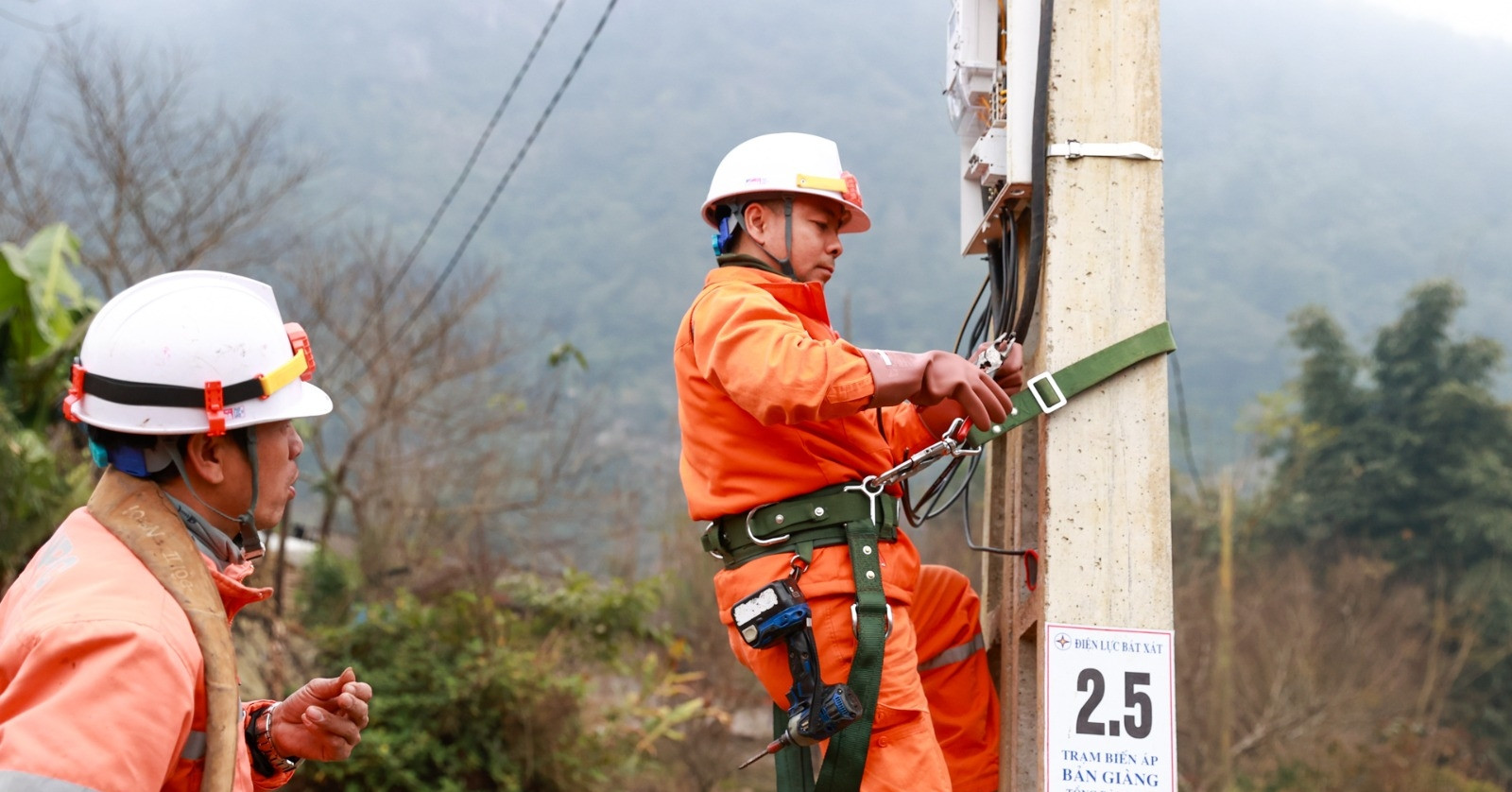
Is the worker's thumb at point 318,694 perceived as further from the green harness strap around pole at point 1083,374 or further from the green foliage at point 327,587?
the green foliage at point 327,587

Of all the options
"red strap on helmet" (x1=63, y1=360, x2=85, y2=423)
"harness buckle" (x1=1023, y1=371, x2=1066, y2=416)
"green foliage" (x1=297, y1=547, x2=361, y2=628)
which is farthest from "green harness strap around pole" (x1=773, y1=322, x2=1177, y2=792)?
"green foliage" (x1=297, y1=547, x2=361, y2=628)

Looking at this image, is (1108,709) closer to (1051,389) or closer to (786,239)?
(1051,389)

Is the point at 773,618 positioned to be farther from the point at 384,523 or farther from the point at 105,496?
the point at 384,523

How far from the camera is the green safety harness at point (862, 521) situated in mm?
3336

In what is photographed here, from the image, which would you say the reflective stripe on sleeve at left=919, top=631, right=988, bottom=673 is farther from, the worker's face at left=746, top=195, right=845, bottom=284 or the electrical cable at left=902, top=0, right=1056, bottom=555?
A: the worker's face at left=746, top=195, right=845, bottom=284

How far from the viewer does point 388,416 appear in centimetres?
2022

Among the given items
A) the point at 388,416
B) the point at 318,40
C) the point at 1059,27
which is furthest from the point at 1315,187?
the point at 1059,27

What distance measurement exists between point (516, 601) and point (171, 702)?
504 inches

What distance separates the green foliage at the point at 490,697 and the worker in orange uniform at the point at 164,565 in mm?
9369

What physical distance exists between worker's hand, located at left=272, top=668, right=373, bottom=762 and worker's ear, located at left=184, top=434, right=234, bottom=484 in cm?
47

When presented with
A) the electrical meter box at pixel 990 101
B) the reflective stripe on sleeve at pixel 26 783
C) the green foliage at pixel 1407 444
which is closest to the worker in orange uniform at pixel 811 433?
the electrical meter box at pixel 990 101

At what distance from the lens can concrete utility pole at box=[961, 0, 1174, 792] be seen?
340 centimetres

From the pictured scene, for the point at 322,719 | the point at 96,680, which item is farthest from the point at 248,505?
the point at 96,680

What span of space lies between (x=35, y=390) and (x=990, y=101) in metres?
10.9
